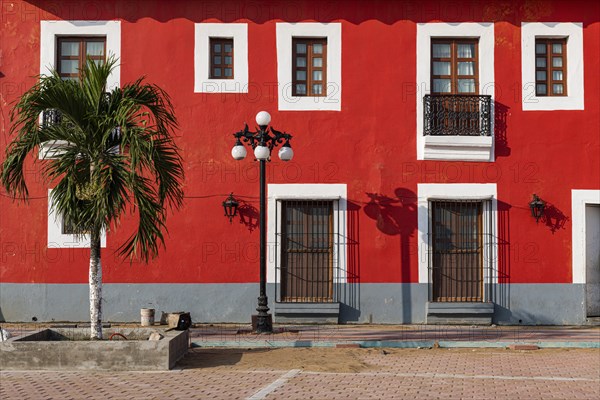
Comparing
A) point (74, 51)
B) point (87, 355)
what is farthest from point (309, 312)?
point (74, 51)

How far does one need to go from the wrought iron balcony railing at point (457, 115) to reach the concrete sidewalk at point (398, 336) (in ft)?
13.2

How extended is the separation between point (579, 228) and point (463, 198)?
98.2 inches

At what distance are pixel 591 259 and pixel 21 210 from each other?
39.5 feet

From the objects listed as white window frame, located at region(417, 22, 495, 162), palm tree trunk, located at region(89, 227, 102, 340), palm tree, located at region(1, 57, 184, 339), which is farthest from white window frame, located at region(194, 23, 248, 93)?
palm tree trunk, located at region(89, 227, 102, 340)

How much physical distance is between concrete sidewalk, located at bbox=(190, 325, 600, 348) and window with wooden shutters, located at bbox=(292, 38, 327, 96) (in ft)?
16.3

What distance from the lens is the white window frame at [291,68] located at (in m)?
17.3

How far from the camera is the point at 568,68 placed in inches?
681

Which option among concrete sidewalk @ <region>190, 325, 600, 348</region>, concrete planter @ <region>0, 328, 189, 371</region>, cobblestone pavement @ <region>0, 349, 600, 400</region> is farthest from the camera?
concrete sidewalk @ <region>190, 325, 600, 348</region>

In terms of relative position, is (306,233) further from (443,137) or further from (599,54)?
(599,54)

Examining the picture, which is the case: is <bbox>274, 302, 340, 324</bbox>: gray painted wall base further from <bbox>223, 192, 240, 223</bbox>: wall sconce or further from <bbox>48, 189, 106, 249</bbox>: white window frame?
<bbox>48, 189, 106, 249</bbox>: white window frame

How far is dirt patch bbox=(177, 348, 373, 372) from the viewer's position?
11914mm

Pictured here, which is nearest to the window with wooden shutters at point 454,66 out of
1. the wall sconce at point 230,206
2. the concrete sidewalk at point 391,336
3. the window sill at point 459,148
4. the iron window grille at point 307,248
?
the window sill at point 459,148

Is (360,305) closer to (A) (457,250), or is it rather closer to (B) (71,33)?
(A) (457,250)

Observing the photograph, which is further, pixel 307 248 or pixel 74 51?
pixel 74 51
